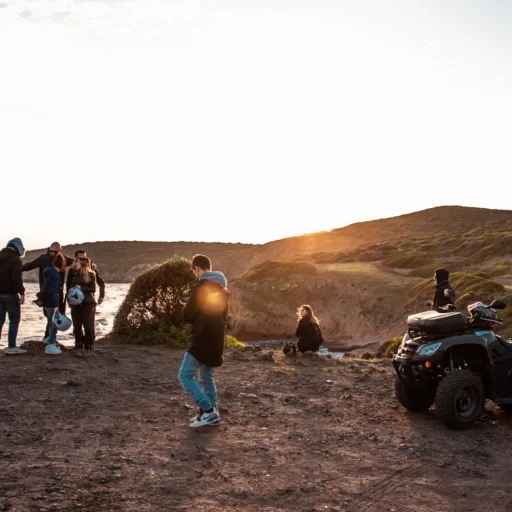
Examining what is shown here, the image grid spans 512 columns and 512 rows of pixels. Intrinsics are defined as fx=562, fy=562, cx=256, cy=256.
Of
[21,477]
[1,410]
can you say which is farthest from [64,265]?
[21,477]

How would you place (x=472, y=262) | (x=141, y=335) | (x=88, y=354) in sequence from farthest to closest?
(x=472, y=262) → (x=141, y=335) → (x=88, y=354)

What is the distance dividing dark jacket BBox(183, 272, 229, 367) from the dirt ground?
3.29ft

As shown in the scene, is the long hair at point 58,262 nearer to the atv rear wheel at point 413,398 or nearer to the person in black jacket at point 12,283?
the person in black jacket at point 12,283

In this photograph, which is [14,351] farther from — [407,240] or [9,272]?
[407,240]

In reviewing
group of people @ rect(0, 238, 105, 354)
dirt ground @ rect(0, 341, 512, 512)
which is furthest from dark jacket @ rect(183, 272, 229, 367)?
group of people @ rect(0, 238, 105, 354)

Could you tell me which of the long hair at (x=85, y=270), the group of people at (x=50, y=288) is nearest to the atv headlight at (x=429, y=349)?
the group of people at (x=50, y=288)

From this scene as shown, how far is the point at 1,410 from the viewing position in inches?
302

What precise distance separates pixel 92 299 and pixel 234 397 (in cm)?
453

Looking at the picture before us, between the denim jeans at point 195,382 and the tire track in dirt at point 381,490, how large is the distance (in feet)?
8.40

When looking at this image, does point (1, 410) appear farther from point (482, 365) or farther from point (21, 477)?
point (482, 365)

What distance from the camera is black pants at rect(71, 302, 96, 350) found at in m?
12.0

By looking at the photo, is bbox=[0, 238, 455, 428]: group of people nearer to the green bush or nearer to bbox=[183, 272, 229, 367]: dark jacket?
bbox=[183, 272, 229, 367]: dark jacket

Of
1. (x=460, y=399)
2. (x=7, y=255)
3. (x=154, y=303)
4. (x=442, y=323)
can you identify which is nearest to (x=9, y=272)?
(x=7, y=255)

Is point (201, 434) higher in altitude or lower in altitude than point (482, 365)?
lower
